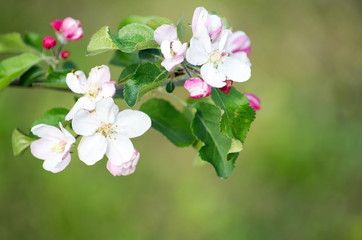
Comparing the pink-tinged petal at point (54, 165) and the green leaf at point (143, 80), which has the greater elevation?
the green leaf at point (143, 80)

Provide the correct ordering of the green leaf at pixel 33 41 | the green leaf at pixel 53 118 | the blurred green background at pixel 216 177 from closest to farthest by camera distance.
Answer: the green leaf at pixel 53 118 < the green leaf at pixel 33 41 < the blurred green background at pixel 216 177

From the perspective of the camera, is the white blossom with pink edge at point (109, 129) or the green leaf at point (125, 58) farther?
the green leaf at point (125, 58)

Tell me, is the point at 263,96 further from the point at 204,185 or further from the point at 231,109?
the point at 231,109

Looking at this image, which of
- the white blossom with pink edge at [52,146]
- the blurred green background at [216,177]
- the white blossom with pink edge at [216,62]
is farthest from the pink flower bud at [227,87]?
the blurred green background at [216,177]

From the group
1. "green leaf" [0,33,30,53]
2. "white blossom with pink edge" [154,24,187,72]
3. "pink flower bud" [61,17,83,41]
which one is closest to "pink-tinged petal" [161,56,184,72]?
"white blossom with pink edge" [154,24,187,72]

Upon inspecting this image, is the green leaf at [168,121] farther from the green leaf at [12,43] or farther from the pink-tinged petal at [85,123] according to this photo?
the green leaf at [12,43]

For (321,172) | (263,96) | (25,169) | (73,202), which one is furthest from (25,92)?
(321,172)

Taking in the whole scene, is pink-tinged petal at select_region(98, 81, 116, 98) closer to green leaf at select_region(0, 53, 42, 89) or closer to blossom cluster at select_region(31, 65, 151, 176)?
blossom cluster at select_region(31, 65, 151, 176)
